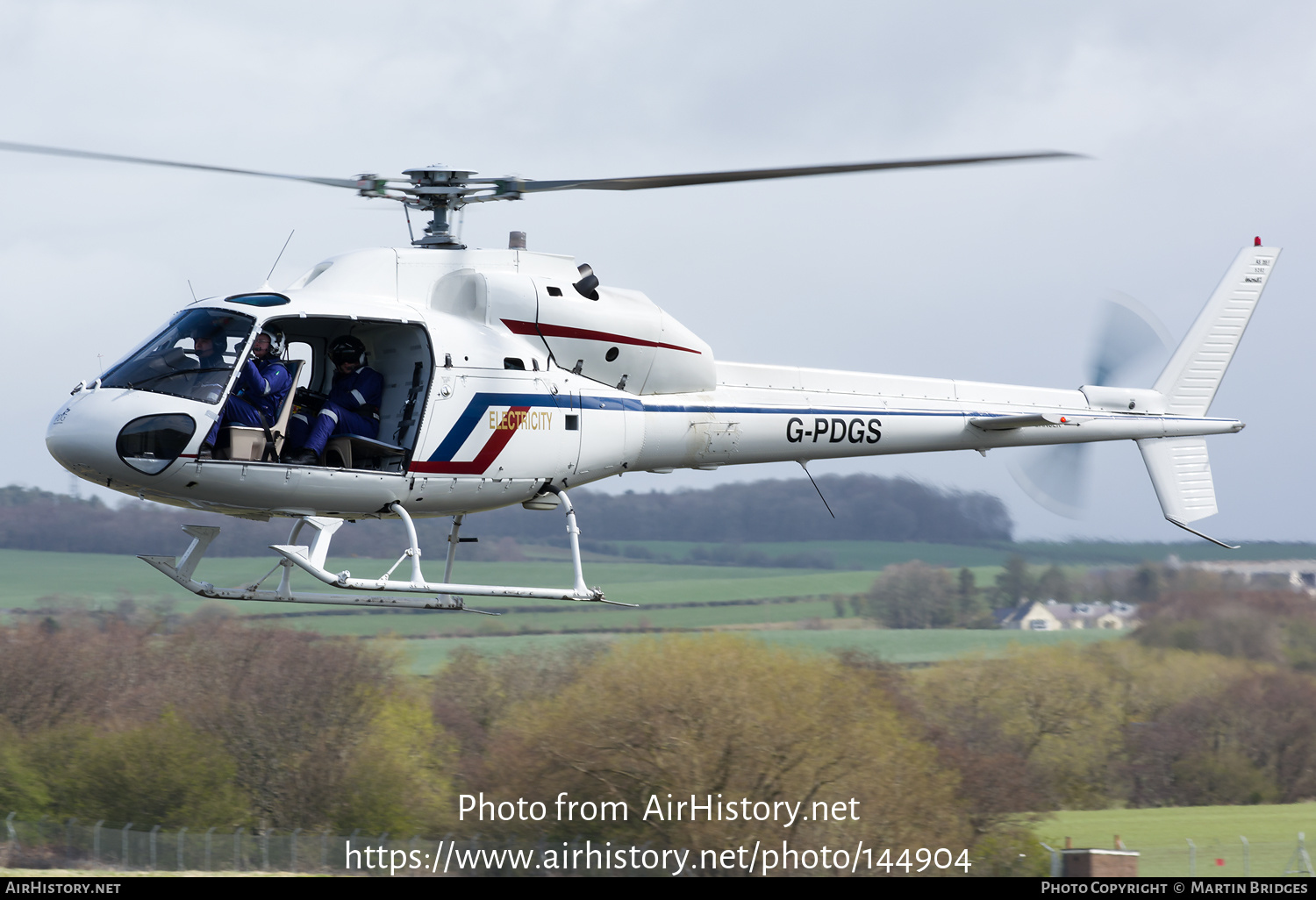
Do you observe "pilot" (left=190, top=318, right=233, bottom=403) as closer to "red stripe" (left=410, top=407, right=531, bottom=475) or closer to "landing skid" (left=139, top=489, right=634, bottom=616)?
"landing skid" (left=139, top=489, right=634, bottom=616)

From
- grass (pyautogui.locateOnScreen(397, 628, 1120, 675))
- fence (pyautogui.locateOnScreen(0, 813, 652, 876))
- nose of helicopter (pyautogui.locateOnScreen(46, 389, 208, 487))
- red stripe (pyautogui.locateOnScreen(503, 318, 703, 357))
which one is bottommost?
fence (pyautogui.locateOnScreen(0, 813, 652, 876))

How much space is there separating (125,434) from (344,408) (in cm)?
161

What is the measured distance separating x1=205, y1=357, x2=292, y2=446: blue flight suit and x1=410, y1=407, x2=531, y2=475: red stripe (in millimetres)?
1081

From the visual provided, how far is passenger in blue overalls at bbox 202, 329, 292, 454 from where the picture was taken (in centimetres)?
930

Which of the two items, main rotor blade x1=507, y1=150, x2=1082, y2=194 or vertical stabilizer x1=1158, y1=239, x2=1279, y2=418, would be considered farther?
vertical stabilizer x1=1158, y1=239, x2=1279, y2=418

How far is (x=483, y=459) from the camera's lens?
10.3m

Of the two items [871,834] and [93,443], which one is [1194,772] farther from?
[93,443]

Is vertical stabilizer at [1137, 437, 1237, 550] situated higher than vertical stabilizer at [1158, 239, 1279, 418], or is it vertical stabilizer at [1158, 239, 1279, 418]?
vertical stabilizer at [1158, 239, 1279, 418]

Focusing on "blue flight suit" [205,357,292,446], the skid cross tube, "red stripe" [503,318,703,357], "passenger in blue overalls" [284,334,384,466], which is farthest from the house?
"blue flight suit" [205,357,292,446]

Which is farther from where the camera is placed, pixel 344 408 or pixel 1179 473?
pixel 1179 473

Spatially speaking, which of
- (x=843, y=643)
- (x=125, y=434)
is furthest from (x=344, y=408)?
(x=843, y=643)

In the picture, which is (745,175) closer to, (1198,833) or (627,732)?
(627,732)

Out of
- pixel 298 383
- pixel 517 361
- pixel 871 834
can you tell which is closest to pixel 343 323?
pixel 298 383
